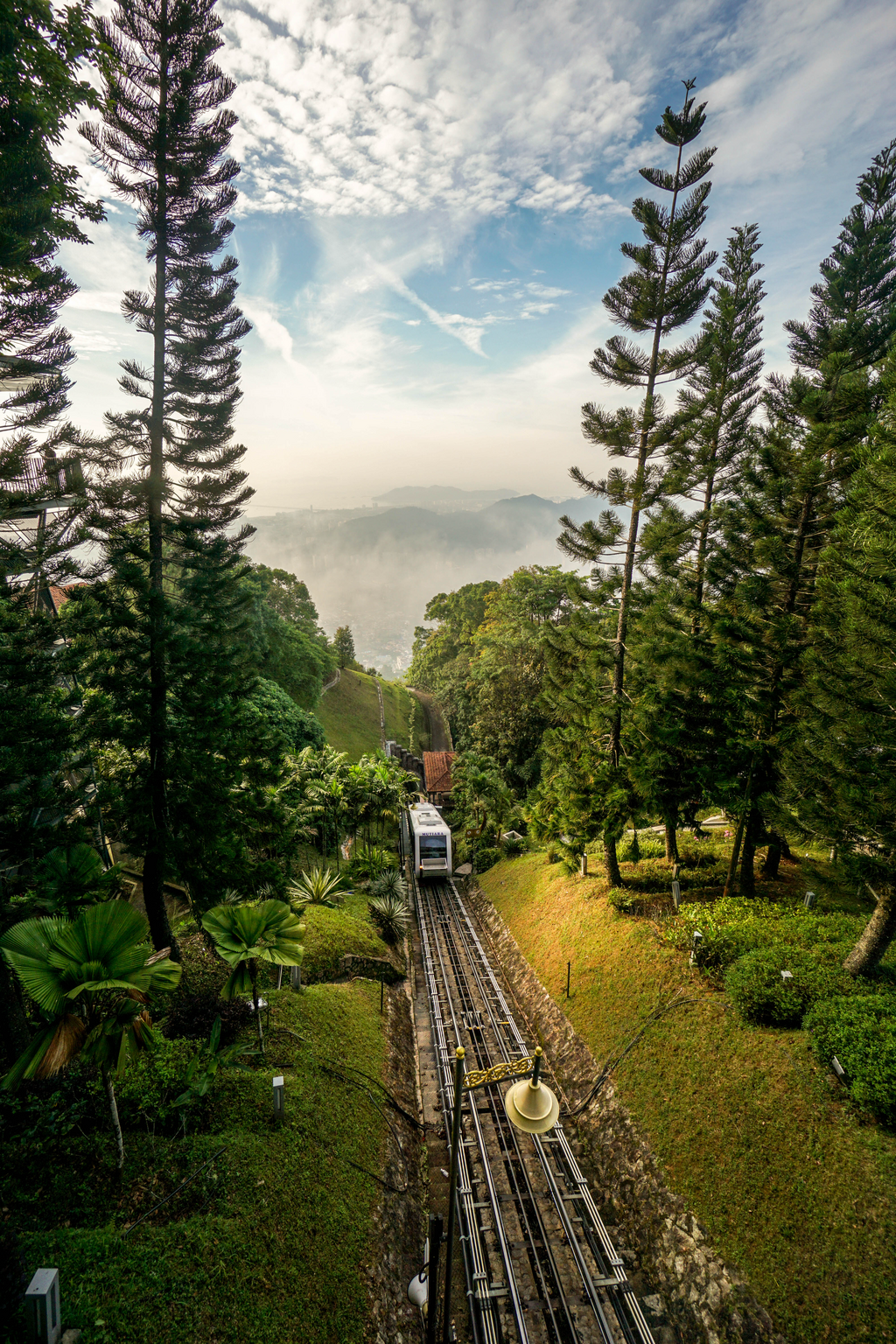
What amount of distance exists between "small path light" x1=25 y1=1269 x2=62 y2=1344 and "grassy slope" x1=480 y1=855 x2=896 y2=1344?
297 inches

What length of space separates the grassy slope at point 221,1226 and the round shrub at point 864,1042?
6906 millimetres

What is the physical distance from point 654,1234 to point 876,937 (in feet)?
18.1

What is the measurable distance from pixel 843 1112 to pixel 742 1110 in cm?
132

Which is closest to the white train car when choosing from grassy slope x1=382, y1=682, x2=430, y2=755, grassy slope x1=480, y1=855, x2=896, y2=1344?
grassy slope x1=480, y1=855, x2=896, y2=1344

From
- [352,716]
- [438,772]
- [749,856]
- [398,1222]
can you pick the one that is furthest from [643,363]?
[352,716]

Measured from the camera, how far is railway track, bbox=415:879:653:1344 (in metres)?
7.09

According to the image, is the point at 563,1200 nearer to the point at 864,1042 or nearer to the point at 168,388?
the point at 864,1042

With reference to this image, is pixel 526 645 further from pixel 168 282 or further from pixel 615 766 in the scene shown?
pixel 168 282

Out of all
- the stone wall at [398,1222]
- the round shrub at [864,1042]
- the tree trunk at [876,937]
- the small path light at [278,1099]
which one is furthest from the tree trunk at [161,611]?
the tree trunk at [876,937]

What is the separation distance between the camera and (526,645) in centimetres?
3084

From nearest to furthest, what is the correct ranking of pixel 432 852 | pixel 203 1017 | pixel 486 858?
pixel 203 1017, pixel 432 852, pixel 486 858

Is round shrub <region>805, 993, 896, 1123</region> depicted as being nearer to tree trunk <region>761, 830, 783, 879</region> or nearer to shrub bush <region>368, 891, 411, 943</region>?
tree trunk <region>761, 830, 783, 879</region>

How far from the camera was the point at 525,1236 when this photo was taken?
321 inches

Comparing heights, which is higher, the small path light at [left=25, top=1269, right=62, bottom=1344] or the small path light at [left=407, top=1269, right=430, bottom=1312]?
the small path light at [left=25, top=1269, right=62, bottom=1344]
